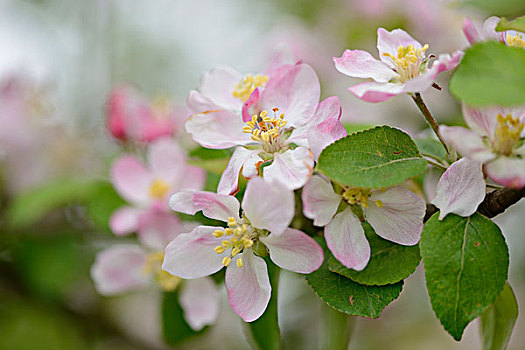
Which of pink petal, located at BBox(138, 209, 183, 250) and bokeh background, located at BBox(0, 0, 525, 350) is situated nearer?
pink petal, located at BBox(138, 209, 183, 250)

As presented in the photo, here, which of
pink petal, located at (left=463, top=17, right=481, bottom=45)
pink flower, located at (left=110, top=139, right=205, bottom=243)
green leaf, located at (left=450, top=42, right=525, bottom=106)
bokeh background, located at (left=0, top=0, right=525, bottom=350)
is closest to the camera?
green leaf, located at (left=450, top=42, right=525, bottom=106)

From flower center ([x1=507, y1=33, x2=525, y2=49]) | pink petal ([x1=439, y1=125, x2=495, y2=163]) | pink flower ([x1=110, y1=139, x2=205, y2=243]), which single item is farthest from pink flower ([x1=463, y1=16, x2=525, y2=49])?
pink flower ([x1=110, y1=139, x2=205, y2=243])

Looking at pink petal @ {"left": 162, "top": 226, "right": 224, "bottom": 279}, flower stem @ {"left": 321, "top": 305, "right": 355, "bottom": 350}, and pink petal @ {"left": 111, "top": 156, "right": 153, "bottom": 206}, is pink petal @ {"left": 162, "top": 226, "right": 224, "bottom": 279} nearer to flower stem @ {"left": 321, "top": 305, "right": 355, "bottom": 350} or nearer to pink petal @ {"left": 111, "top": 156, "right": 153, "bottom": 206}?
flower stem @ {"left": 321, "top": 305, "right": 355, "bottom": 350}

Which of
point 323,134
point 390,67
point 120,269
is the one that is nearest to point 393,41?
point 390,67

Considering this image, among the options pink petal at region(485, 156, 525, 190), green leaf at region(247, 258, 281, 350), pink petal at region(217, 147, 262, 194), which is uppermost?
pink petal at region(485, 156, 525, 190)

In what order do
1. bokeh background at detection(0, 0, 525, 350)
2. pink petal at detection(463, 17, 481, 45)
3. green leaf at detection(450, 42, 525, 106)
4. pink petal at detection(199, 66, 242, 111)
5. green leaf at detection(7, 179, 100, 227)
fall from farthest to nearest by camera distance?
bokeh background at detection(0, 0, 525, 350) < green leaf at detection(7, 179, 100, 227) < pink petal at detection(199, 66, 242, 111) < pink petal at detection(463, 17, 481, 45) < green leaf at detection(450, 42, 525, 106)

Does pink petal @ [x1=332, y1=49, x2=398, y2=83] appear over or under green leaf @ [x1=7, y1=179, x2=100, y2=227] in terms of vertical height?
over

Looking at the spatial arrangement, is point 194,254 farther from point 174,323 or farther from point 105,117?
point 105,117

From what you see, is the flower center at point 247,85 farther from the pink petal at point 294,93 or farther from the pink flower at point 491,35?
the pink flower at point 491,35
